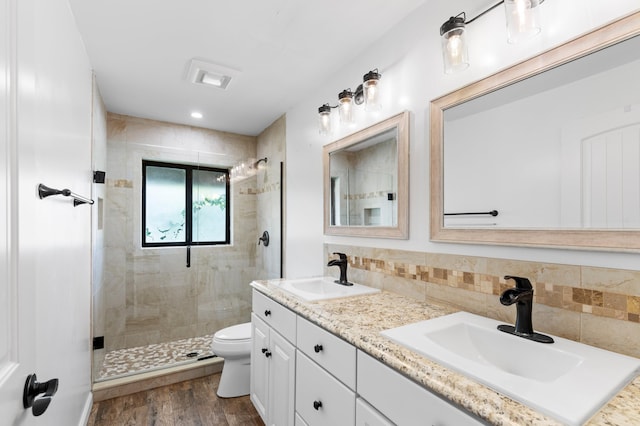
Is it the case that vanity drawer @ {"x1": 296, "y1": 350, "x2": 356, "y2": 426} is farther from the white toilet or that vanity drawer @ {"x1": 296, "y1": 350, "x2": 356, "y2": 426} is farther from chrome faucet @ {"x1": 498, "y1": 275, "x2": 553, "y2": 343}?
the white toilet

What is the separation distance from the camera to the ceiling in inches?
61.2

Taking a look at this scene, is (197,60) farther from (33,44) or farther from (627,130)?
(627,130)

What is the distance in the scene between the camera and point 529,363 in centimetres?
96

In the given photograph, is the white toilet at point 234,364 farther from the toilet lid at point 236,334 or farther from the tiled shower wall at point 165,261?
the tiled shower wall at point 165,261

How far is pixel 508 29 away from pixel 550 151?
0.46 meters

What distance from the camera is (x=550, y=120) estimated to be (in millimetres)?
1078

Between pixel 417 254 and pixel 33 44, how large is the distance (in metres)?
1.62

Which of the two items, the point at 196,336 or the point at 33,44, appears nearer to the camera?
the point at 33,44

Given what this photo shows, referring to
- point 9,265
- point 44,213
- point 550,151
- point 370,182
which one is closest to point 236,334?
point 370,182

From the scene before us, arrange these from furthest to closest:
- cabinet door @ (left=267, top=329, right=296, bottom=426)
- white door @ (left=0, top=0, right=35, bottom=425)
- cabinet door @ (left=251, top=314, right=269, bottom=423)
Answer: cabinet door @ (left=251, top=314, right=269, bottom=423) → cabinet door @ (left=267, top=329, right=296, bottom=426) → white door @ (left=0, top=0, right=35, bottom=425)

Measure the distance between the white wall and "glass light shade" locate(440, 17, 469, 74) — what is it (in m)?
0.09

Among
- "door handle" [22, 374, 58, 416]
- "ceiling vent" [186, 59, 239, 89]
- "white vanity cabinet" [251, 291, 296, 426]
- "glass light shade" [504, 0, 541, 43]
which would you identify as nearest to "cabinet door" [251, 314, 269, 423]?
"white vanity cabinet" [251, 291, 296, 426]

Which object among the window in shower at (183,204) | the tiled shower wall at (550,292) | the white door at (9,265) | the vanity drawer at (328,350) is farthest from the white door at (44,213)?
the tiled shower wall at (550,292)

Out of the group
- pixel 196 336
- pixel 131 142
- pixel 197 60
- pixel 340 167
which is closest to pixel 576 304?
pixel 340 167
